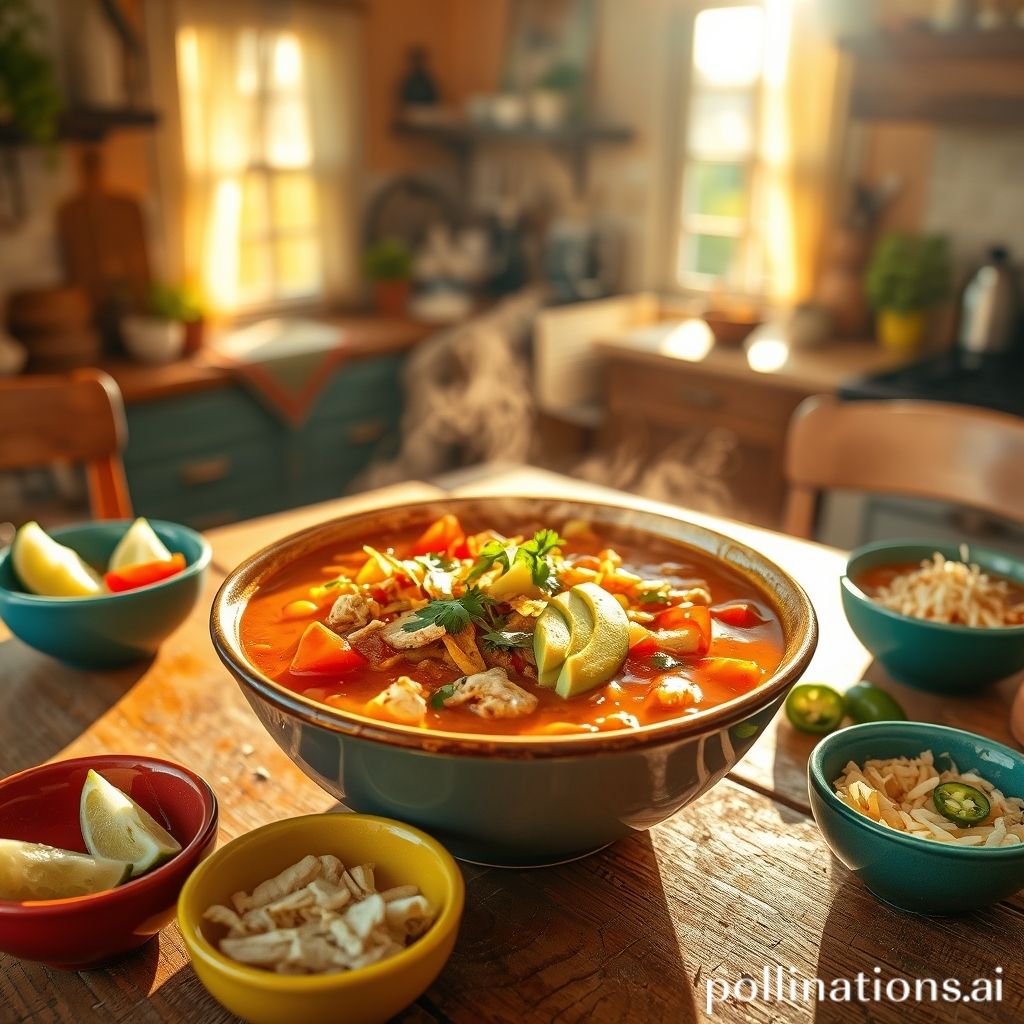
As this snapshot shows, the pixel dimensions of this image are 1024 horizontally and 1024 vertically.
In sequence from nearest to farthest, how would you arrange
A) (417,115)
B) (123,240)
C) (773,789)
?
1. (773,789)
2. (123,240)
3. (417,115)

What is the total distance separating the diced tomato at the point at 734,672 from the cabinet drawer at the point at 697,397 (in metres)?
→ 2.53

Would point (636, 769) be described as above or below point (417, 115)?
below

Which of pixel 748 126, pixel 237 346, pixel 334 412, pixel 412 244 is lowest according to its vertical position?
pixel 334 412

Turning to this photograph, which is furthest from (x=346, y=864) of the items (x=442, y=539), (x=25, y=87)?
(x=25, y=87)

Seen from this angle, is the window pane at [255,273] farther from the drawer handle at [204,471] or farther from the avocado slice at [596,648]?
the avocado slice at [596,648]

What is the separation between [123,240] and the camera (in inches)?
150

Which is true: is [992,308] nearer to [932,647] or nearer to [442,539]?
[932,647]

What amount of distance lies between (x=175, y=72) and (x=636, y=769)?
3856 millimetres

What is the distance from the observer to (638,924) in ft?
2.70

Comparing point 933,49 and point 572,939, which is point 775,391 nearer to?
point 933,49

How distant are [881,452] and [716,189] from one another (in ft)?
8.40

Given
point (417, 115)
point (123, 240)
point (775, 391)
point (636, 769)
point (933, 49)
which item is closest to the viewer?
point (636, 769)

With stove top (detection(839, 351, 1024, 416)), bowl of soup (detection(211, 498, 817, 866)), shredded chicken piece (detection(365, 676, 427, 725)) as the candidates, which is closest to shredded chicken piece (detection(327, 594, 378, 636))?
bowl of soup (detection(211, 498, 817, 866))

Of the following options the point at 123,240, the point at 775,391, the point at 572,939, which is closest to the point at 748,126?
the point at 775,391
